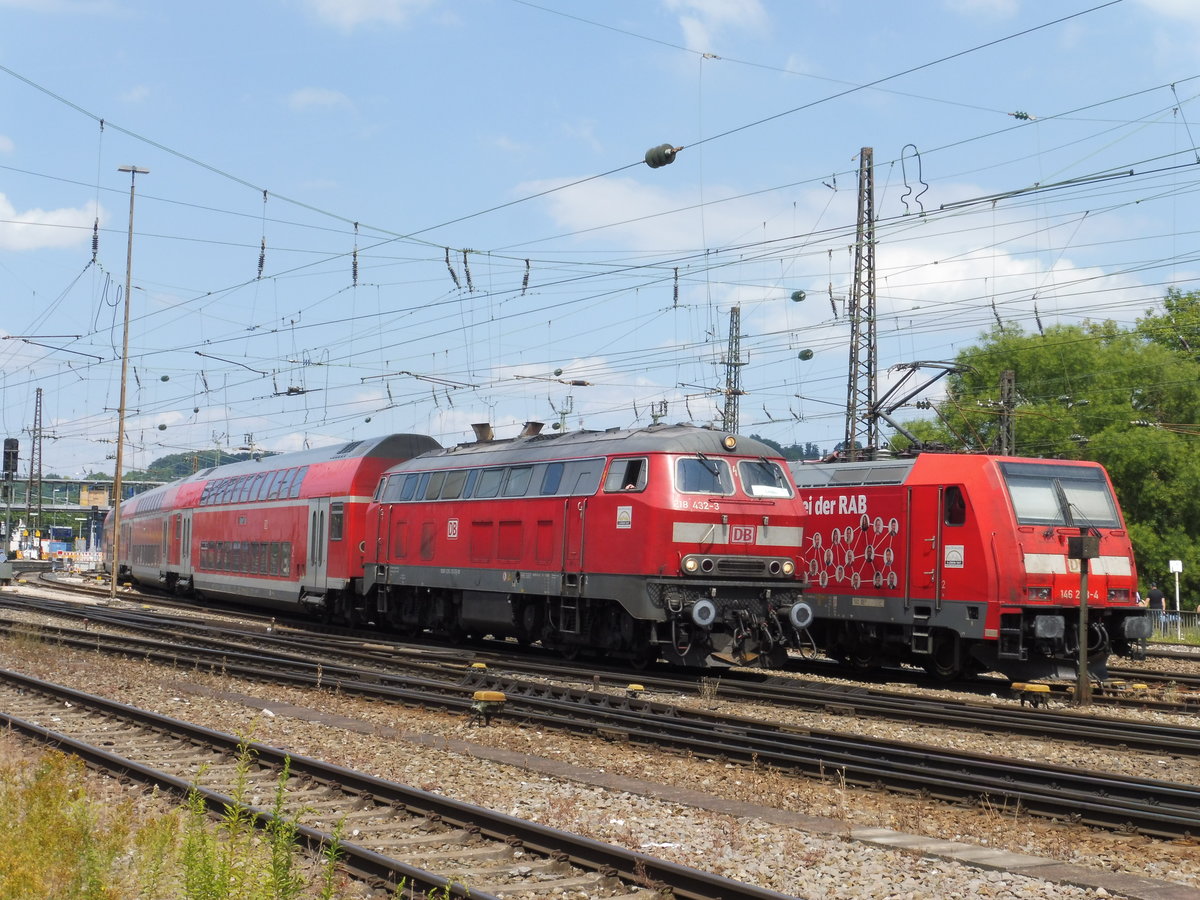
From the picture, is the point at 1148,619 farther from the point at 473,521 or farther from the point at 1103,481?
the point at 473,521

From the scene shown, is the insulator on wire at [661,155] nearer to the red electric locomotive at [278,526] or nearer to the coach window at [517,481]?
the coach window at [517,481]

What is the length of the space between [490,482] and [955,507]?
811 centimetres

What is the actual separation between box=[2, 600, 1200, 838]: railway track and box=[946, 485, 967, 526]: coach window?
4.89m

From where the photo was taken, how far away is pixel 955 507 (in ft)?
62.1

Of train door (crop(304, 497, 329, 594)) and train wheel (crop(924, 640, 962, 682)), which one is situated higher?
train door (crop(304, 497, 329, 594))

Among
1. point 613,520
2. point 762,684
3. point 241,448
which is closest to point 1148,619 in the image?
point 762,684

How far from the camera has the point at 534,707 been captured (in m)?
15.2

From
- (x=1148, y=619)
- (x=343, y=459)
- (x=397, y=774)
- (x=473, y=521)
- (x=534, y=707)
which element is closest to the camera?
(x=397, y=774)

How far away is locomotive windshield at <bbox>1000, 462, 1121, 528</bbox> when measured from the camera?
61.6 feet

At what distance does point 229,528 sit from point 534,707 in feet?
74.0

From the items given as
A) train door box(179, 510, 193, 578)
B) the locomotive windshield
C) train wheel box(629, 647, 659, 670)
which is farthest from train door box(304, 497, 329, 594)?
the locomotive windshield

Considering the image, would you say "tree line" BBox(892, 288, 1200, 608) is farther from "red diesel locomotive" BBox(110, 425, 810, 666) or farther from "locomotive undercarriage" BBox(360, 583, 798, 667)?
"locomotive undercarriage" BBox(360, 583, 798, 667)

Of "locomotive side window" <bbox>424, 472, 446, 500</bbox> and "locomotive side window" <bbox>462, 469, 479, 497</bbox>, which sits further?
"locomotive side window" <bbox>424, 472, 446, 500</bbox>

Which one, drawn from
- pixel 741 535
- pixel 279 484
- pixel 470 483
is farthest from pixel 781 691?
pixel 279 484
